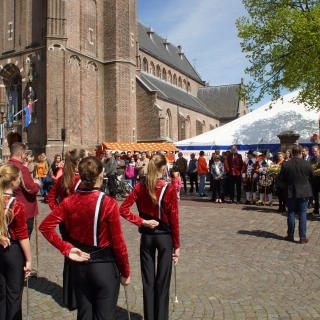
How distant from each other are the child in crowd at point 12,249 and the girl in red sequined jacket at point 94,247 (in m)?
0.58

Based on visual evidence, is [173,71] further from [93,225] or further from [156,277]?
[93,225]

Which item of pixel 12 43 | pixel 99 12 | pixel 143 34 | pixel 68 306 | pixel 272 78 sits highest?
pixel 143 34

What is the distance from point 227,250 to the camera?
6480mm

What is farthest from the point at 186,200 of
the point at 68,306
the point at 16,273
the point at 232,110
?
the point at 232,110

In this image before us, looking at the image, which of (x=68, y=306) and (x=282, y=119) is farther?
(x=282, y=119)

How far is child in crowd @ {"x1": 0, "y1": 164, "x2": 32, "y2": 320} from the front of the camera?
312 centimetres

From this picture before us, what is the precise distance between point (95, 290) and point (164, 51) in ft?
154

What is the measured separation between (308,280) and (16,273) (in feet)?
12.2

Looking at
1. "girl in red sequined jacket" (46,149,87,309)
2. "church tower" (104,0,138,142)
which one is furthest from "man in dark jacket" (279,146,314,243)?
"church tower" (104,0,138,142)

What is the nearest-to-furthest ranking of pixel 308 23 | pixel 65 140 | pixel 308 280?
pixel 308 280, pixel 308 23, pixel 65 140

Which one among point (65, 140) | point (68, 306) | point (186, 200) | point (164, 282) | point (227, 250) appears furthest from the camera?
point (65, 140)

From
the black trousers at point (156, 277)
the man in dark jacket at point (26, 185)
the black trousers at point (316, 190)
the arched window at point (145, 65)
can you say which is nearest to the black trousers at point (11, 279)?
the black trousers at point (156, 277)

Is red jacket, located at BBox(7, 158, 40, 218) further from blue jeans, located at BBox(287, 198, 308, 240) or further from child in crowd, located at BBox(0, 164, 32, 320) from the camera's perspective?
blue jeans, located at BBox(287, 198, 308, 240)

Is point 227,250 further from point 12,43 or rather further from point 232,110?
point 232,110
